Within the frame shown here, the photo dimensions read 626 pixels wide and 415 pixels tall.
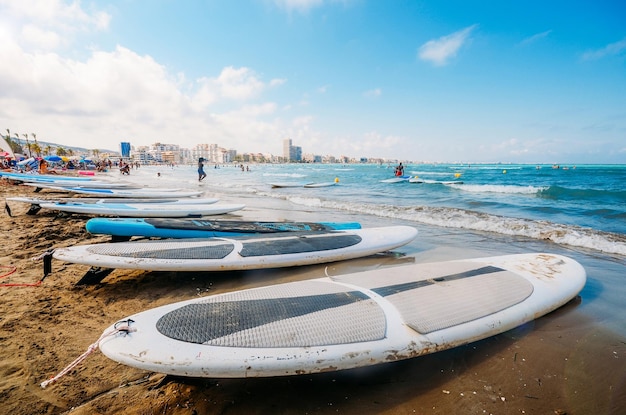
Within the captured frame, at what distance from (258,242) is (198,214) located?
4088 millimetres

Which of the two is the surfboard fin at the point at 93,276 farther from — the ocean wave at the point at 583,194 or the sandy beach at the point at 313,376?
the ocean wave at the point at 583,194

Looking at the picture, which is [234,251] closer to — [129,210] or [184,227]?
[184,227]

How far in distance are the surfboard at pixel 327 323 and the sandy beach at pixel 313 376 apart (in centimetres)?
23

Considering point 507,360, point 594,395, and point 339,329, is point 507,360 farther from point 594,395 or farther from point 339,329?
point 339,329

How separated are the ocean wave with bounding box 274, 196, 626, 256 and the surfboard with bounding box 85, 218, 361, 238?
3958 millimetres

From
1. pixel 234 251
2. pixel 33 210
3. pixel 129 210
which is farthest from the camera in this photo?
pixel 33 210

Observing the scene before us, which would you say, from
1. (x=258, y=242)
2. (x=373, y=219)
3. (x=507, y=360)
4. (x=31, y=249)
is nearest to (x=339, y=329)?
(x=507, y=360)

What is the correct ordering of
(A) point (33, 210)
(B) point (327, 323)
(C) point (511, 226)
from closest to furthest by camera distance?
(B) point (327, 323), (C) point (511, 226), (A) point (33, 210)

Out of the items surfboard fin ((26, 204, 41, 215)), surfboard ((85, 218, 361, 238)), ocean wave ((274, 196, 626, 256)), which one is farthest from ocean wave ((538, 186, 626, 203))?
surfboard fin ((26, 204, 41, 215))

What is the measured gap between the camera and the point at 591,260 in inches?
203

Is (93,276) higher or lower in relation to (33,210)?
lower

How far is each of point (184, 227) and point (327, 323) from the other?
156 inches

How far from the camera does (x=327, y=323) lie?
7.02 ft

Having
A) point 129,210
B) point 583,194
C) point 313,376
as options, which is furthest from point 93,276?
point 583,194
